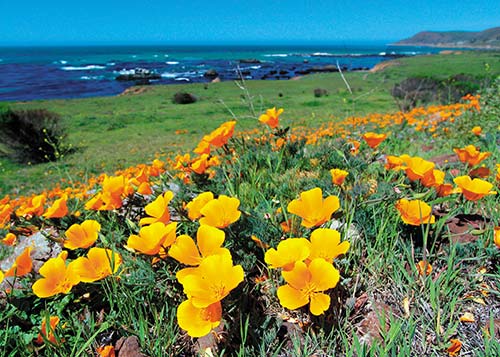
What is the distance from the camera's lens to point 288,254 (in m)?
1.07

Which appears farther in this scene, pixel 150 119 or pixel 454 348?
pixel 150 119

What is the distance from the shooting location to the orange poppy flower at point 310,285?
99 cm

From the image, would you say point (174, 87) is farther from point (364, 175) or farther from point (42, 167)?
point (364, 175)

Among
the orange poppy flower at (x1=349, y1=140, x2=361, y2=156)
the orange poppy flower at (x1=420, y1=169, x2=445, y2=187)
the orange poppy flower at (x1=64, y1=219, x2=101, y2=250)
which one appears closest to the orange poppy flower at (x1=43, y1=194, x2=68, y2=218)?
the orange poppy flower at (x1=64, y1=219, x2=101, y2=250)

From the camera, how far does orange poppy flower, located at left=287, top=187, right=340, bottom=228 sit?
3.84 feet

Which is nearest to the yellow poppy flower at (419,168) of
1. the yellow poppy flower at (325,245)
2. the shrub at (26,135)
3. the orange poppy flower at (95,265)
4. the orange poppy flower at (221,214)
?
the yellow poppy flower at (325,245)

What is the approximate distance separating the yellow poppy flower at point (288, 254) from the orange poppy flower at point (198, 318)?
0.66ft

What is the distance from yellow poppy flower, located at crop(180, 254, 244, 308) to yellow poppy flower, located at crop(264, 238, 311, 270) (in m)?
0.12

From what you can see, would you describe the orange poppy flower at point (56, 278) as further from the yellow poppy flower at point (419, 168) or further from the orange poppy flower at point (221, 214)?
the yellow poppy flower at point (419, 168)

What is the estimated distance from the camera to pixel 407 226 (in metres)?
1.48

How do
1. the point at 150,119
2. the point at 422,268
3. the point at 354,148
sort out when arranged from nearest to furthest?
the point at 422,268
the point at 354,148
the point at 150,119

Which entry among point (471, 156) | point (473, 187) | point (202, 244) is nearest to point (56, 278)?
point (202, 244)

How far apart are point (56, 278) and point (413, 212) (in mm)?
1295

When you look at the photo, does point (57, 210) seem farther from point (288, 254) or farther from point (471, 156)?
point (471, 156)
